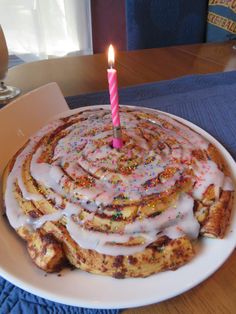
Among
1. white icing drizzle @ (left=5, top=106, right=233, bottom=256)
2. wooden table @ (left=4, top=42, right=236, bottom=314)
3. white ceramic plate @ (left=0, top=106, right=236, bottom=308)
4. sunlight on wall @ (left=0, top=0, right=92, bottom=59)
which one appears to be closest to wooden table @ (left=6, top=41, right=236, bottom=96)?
wooden table @ (left=4, top=42, right=236, bottom=314)

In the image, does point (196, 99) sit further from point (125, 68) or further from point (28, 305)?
point (28, 305)

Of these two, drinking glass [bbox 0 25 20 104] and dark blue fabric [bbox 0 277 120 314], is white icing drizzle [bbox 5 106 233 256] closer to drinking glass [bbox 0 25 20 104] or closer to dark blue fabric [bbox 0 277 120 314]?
dark blue fabric [bbox 0 277 120 314]

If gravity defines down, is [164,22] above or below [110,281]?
above

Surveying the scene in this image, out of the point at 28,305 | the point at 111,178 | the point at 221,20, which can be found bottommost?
the point at 28,305

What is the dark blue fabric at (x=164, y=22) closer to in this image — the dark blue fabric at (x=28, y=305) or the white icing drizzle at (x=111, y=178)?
the white icing drizzle at (x=111, y=178)

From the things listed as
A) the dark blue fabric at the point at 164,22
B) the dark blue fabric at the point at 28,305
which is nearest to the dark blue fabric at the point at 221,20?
the dark blue fabric at the point at 164,22

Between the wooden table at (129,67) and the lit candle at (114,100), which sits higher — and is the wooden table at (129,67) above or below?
below

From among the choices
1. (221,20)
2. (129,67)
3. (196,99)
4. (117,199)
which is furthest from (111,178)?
(221,20)
